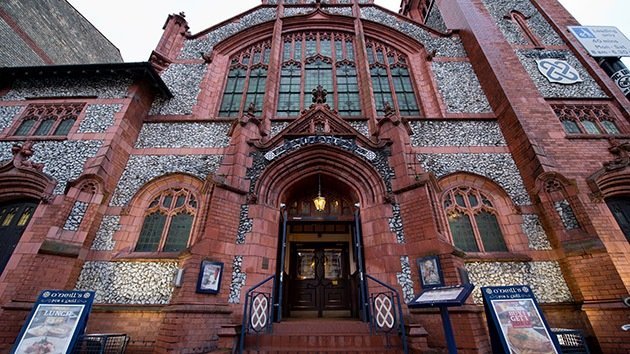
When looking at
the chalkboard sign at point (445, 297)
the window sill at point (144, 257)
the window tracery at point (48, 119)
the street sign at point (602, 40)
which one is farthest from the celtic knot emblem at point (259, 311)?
the street sign at point (602, 40)

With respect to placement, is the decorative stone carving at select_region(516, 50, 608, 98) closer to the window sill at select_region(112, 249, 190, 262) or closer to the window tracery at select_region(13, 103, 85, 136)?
the window sill at select_region(112, 249, 190, 262)

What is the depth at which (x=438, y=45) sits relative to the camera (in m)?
13.7

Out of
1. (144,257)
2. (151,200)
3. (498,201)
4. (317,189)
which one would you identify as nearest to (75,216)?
(151,200)

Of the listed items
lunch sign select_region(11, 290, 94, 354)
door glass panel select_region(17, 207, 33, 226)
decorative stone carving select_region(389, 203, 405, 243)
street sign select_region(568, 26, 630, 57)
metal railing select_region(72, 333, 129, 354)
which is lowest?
metal railing select_region(72, 333, 129, 354)

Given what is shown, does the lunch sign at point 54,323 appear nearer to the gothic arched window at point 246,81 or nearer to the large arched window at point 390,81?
the gothic arched window at point 246,81

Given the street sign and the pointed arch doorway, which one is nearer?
the pointed arch doorway

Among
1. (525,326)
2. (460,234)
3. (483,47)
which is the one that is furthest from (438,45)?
(525,326)

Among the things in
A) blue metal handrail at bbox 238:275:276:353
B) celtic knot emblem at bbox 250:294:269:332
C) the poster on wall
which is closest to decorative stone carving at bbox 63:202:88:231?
blue metal handrail at bbox 238:275:276:353

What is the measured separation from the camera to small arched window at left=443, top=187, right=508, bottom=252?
8086mm

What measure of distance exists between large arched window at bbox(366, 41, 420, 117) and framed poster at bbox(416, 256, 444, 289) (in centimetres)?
658

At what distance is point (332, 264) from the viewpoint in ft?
33.8

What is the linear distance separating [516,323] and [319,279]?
20.6ft

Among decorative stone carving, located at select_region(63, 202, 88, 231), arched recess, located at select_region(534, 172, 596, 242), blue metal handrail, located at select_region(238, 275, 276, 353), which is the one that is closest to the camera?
blue metal handrail, located at select_region(238, 275, 276, 353)

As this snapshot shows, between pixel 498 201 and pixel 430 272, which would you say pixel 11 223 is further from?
pixel 498 201
